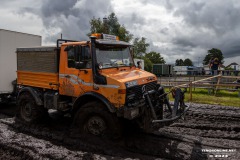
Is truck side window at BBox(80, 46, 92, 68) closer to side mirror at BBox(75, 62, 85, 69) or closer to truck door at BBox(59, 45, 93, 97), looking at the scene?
truck door at BBox(59, 45, 93, 97)

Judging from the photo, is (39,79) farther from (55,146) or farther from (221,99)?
(221,99)

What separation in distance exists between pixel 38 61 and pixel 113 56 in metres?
2.64

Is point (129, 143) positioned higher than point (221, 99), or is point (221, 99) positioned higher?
point (221, 99)

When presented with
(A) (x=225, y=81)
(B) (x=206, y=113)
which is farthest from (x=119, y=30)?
(B) (x=206, y=113)

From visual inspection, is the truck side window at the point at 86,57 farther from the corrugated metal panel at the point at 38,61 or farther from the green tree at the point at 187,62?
the green tree at the point at 187,62

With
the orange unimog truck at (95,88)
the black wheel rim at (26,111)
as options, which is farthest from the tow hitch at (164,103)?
the black wheel rim at (26,111)

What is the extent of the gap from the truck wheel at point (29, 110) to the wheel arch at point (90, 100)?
5.22 feet

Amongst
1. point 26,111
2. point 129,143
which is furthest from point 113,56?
point 26,111

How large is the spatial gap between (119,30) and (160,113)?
36.1 metres

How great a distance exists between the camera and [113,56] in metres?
6.94

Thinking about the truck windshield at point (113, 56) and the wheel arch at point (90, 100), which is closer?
the wheel arch at point (90, 100)

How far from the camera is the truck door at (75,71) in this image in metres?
6.52

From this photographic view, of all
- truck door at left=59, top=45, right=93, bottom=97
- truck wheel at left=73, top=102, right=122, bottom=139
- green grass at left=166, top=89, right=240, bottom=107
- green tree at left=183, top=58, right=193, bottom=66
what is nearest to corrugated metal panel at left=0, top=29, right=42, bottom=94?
truck door at left=59, top=45, right=93, bottom=97

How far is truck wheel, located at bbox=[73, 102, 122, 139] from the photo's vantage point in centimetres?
608
